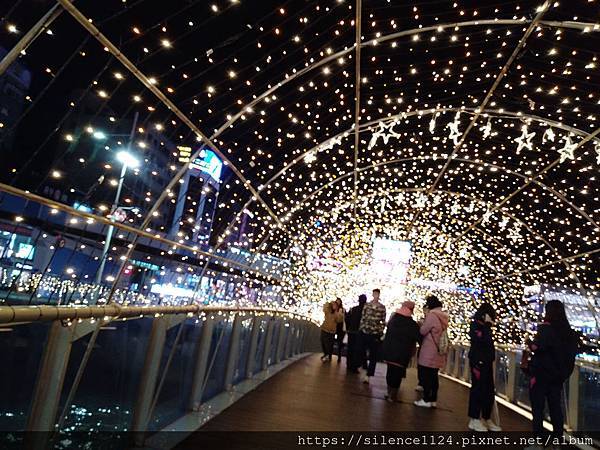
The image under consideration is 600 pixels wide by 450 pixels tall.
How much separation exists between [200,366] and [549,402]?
3.57m

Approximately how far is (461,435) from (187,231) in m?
8.18

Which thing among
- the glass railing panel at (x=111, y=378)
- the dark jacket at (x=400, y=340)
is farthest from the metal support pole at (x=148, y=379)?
the dark jacket at (x=400, y=340)

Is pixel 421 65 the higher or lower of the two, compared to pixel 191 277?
higher

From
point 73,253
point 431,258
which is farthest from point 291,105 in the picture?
point 431,258

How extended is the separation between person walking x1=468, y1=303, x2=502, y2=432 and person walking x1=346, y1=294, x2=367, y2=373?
3924 millimetres

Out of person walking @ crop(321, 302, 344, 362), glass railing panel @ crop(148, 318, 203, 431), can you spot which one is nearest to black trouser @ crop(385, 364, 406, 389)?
glass railing panel @ crop(148, 318, 203, 431)

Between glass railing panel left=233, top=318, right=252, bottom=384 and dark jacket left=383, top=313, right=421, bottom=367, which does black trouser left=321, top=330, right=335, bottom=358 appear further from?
glass railing panel left=233, top=318, right=252, bottom=384

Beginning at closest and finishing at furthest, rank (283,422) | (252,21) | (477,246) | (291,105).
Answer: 1. (283,422)
2. (252,21)
3. (291,105)
4. (477,246)

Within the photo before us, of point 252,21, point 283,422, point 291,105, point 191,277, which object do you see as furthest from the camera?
point 191,277

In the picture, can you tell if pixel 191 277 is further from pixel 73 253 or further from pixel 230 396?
pixel 230 396

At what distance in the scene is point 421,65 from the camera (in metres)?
10.8

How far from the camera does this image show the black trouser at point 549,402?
16.8 feet

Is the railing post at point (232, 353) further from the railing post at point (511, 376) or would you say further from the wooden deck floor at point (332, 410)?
the railing post at point (511, 376)

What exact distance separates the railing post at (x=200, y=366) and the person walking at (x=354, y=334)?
5.53 metres
